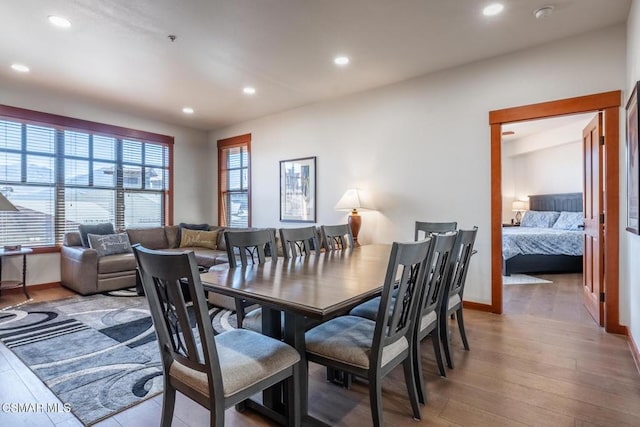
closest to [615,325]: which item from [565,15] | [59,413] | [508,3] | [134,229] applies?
[565,15]

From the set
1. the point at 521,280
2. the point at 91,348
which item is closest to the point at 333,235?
the point at 91,348

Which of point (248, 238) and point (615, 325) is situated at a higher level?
point (248, 238)

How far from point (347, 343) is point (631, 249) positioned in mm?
2678

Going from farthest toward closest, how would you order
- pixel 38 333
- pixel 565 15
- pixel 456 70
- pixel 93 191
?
pixel 93 191
pixel 456 70
pixel 38 333
pixel 565 15

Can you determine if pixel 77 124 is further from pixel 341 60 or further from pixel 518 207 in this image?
pixel 518 207

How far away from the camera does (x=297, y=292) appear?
151 cm

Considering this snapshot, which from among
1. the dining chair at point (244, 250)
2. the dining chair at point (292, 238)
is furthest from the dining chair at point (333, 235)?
the dining chair at point (244, 250)

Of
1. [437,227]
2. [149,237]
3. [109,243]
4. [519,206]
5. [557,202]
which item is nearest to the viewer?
[437,227]

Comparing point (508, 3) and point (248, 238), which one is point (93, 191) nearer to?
point (248, 238)

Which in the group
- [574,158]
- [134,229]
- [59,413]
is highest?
[574,158]

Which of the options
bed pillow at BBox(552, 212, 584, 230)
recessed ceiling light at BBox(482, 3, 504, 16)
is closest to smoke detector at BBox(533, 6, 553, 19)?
recessed ceiling light at BBox(482, 3, 504, 16)

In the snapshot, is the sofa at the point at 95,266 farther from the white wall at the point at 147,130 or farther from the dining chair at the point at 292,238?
the dining chair at the point at 292,238

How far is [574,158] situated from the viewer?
7.02 meters

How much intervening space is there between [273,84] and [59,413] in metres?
3.85
